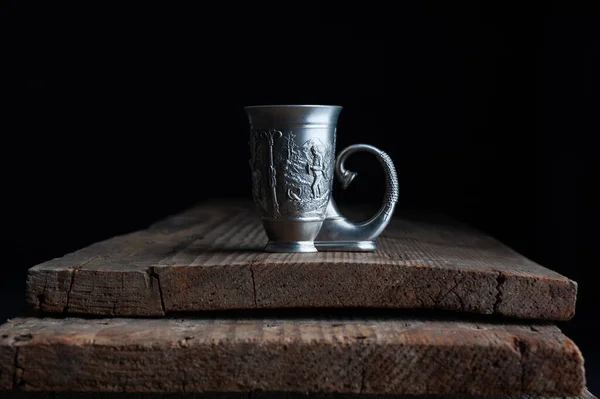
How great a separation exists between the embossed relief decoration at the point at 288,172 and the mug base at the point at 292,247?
0.06m

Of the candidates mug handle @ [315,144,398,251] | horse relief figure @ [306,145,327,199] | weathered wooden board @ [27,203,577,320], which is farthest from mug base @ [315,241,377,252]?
weathered wooden board @ [27,203,577,320]

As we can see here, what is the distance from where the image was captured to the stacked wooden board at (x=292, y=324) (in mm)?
1697

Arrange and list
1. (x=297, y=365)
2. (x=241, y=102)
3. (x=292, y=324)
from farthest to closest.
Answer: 1. (x=241, y=102)
2. (x=292, y=324)
3. (x=297, y=365)

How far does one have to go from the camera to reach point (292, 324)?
1.83 meters

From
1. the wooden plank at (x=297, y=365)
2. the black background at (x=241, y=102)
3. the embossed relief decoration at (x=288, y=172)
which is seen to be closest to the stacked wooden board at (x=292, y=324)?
the wooden plank at (x=297, y=365)

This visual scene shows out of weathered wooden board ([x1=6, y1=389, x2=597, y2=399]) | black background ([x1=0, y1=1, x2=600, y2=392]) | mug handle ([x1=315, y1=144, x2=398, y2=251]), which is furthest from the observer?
black background ([x1=0, y1=1, x2=600, y2=392])

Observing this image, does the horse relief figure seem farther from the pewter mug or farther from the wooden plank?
the wooden plank

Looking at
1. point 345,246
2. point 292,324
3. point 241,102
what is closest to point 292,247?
point 345,246

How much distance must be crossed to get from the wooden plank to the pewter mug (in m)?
0.43

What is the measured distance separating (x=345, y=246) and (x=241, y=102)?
2.50 m

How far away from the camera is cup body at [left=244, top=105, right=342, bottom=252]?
6.78 ft

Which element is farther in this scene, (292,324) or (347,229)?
(347,229)

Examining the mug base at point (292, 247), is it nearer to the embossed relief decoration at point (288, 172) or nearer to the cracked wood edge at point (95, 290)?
the embossed relief decoration at point (288, 172)

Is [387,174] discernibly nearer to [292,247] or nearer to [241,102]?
[292,247]
